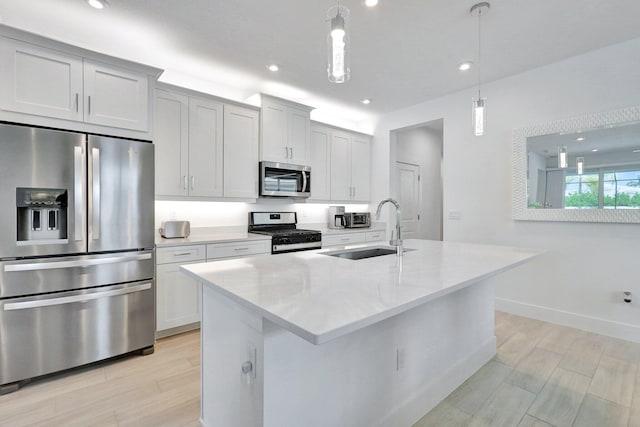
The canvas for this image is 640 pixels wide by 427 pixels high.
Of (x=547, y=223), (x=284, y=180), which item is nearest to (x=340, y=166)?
(x=284, y=180)

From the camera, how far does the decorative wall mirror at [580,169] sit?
2.78 meters

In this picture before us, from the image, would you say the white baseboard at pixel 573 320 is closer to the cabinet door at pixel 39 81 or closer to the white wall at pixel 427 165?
the white wall at pixel 427 165

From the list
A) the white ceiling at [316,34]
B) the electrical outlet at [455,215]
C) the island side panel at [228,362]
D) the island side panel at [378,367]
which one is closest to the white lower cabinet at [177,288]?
the island side panel at [228,362]

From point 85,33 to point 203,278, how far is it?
279 cm

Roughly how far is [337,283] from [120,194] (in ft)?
6.64

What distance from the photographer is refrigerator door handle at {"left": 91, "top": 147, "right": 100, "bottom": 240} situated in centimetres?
221

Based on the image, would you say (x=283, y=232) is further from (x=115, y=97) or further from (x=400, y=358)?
(x=400, y=358)

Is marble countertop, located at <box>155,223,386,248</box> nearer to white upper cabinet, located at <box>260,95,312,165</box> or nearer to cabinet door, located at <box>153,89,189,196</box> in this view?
cabinet door, located at <box>153,89,189,196</box>

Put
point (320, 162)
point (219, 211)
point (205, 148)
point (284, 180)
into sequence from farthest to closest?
point (320, 162), point (284, 180), point (219, 211), point (205, 148)

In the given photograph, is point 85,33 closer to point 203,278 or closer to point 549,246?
point 203,278

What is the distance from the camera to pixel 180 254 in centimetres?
279

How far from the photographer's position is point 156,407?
181 cm

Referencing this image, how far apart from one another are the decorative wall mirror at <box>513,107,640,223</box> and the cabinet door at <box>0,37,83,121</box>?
14.0 feet

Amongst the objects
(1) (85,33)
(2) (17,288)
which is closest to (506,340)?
(2) (17,288)
